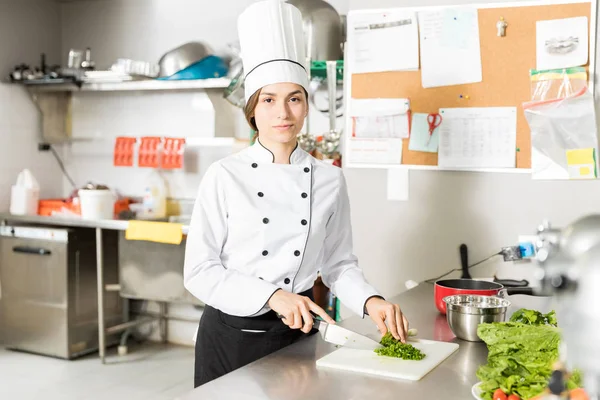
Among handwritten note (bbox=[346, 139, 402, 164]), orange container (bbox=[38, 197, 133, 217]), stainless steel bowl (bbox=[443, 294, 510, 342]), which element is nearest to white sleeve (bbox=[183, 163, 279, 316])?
stainless steel bowl (bbox=[443, 294, 510, 342])

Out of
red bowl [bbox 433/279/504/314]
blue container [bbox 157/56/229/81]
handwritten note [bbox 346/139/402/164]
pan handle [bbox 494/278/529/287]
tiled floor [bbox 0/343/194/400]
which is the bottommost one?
tiled floor [bbox 0/343/194/400]

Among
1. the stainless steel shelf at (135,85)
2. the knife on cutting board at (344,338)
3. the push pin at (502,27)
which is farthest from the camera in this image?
the stainless steel shelf at (135,85)

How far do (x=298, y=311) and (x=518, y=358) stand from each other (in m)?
0.45

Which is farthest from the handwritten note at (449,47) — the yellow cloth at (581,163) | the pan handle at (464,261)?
the pan handle at (464,261)

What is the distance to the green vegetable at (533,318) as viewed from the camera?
152 centimetres

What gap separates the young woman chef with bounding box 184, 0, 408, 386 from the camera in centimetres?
164

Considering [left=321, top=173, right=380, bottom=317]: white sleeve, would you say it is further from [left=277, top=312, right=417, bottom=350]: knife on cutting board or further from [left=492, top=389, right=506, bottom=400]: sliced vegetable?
[left=492, top=389, right=506, bottom=400]: sliced vegetable

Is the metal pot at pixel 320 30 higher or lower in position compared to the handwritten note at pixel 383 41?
higher

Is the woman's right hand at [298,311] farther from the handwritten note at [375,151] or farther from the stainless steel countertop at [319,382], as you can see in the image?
the handwritten note at [375,151]

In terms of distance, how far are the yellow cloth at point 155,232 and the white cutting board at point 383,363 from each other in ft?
7.65

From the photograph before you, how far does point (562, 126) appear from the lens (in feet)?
7.38

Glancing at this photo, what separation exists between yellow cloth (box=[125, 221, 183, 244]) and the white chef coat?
2003 millimetres

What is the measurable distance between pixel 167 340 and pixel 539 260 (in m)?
4.01

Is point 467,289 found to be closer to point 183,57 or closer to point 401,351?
point 401,351
